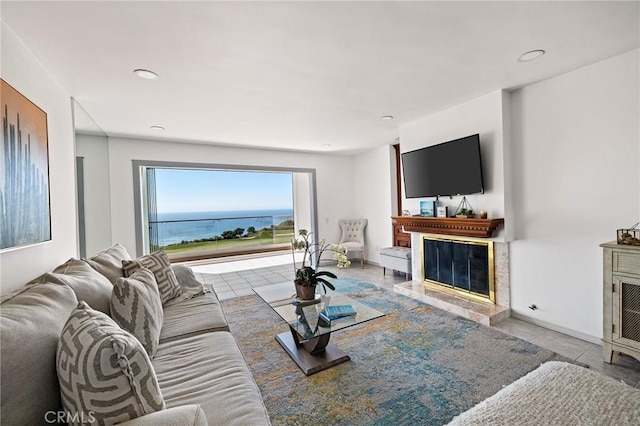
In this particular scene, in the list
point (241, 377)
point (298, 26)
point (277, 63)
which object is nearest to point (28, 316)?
point (241, 377)

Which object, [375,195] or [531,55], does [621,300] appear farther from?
[375,195]

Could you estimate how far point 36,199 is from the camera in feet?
6.12

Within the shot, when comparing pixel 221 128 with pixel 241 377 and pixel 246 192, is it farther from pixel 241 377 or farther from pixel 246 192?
pixel 246 192

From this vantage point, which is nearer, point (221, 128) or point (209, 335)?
point (209, 335)

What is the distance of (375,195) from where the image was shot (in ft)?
19.5

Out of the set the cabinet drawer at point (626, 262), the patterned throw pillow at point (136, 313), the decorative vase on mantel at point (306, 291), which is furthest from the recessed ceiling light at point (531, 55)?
Answer: the patterned throw pillow at point (136, 313)

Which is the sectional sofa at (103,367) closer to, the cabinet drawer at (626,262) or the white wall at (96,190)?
the white wall at (96,190)

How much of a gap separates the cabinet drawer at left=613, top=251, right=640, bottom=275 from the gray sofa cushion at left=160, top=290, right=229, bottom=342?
3.01 m

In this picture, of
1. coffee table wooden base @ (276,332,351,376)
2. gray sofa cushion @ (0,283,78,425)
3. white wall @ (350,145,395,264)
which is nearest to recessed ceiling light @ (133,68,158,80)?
gray sofa cushion @ (0,283,78,425)

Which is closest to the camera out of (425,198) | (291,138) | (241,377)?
(241,377)

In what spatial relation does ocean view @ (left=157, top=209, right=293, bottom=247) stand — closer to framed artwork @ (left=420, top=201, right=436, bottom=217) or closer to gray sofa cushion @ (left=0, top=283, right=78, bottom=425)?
framed artwork @ (left=420, top=201, right=436, bottom=217)

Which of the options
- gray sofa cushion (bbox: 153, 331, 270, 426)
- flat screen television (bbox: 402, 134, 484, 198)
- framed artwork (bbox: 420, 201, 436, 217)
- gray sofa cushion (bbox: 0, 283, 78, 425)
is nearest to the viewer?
gray sofa cushion (bbox: 0, 283, 78, 425)

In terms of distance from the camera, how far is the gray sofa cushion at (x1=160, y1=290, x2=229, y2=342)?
1.85 meters

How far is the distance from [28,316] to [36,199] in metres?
1.32
